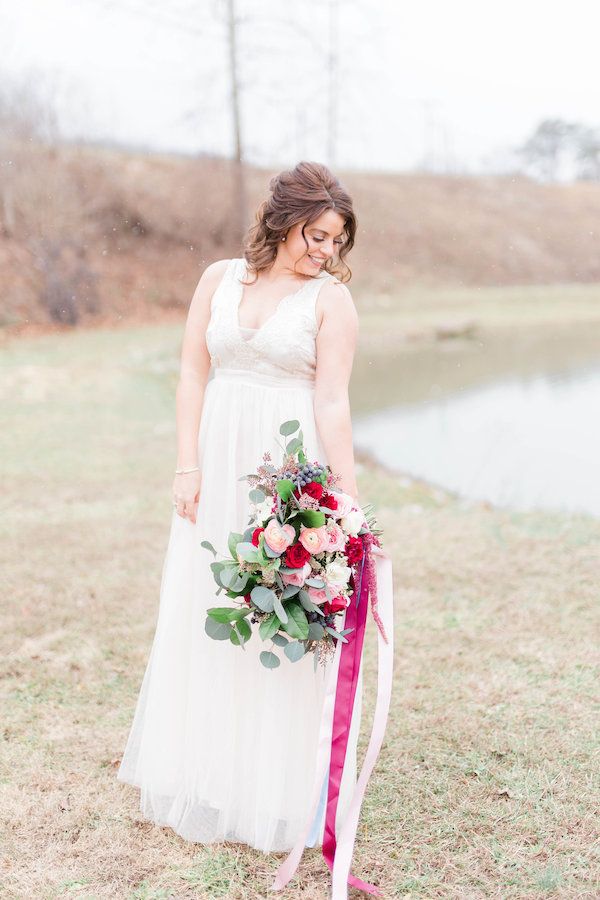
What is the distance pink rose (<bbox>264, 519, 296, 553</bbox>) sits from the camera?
238cm

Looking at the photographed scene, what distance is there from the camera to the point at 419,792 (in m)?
3.34

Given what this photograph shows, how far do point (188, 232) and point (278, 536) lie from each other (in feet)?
82.6

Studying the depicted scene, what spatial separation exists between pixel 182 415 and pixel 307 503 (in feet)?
2.38

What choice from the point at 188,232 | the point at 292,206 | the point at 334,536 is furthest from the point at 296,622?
the point at 188,232

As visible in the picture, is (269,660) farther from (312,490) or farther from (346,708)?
(312,490)

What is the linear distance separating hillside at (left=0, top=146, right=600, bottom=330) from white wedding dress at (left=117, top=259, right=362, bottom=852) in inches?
400

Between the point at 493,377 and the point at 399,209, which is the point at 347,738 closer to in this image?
the point at 493,377

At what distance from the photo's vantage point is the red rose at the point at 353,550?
2562mm

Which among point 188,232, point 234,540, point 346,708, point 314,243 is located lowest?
point 346,708

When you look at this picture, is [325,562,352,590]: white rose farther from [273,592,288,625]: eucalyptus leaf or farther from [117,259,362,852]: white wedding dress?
[117,259,362,852]: white wedding dress

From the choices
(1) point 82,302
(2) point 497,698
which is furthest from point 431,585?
(1) point 82,302

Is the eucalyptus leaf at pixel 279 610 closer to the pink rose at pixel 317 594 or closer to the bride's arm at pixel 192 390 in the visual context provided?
Answer: the pink rose at pixel 317 594

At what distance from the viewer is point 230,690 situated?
2900 mm

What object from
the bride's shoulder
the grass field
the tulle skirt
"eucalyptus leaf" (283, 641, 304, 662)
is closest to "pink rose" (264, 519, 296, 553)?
"eucalyptus leaf" (283, 641, 304, 662)
